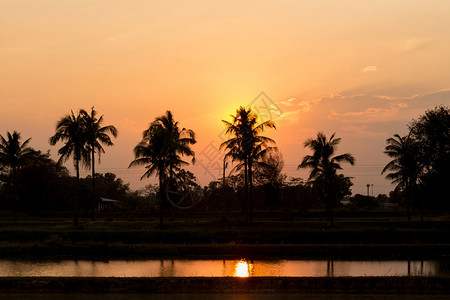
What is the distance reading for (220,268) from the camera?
25.1 metres

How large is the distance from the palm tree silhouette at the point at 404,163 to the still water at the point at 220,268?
2313cm

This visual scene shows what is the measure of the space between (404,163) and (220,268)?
31.1 meters

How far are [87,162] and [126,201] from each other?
152ft

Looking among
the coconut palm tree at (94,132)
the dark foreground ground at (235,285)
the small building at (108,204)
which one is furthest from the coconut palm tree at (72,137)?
the small building at (108,204)

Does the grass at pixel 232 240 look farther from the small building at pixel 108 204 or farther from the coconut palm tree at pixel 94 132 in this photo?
the small building at pixel 108 204

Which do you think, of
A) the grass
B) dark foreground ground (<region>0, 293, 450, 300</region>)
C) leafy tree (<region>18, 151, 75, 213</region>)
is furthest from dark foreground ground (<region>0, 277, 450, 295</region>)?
leafy tree (<region>18, 151, 75, 213</region>)

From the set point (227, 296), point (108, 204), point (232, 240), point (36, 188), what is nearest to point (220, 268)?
point (227, 296)

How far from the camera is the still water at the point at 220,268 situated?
75.6 ft

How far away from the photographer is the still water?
23.0m

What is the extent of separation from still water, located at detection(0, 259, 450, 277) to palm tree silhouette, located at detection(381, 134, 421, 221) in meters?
23.1

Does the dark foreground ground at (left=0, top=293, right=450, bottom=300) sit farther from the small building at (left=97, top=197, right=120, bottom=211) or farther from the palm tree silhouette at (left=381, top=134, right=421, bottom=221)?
the small building at (left=97, top=197, right=120, bottom=211)

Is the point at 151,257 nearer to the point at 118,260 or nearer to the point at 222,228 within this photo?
the point at 118,260

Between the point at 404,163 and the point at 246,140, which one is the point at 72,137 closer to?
the point at 246,140

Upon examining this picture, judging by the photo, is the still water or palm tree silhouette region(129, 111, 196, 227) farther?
palm tree silhouette region(129, 111, 196, 227)
